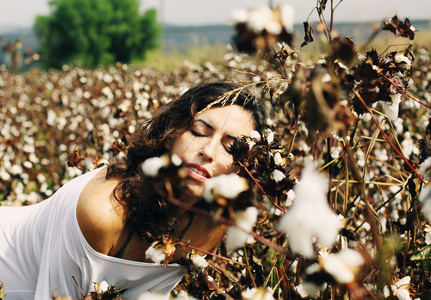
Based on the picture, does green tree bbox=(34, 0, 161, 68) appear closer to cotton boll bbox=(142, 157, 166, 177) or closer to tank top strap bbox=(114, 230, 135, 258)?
tank top strap bbox=(114, 230, 135, 258)

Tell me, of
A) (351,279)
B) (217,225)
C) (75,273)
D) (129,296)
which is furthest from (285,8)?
(129,296)

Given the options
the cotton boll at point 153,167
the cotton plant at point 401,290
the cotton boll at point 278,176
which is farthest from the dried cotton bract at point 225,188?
the cotton plant at point 401,290

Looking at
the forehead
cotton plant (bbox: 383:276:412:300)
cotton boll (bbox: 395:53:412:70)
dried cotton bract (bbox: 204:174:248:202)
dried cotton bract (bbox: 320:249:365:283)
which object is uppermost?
cotton boll (bbox: 395:53:412:70)

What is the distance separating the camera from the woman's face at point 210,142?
1178 millimetres

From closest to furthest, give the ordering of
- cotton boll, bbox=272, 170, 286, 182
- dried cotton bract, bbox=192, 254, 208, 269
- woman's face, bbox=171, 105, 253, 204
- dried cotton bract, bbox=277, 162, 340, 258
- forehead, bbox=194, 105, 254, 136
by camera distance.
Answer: dried cotton bract, bbox=277, 162, 340, 258
cotton boll, bbox=272, 170, 286, 182
dried cotton bract, bbox=192, 254, 208, 269
woman's face, bbox=171, 105, 253, 204
forehead, bbox=194, 105, 254, 136

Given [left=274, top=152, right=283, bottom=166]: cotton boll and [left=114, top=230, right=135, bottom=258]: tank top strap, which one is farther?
[left=114, top=230, right=135, bottom=258]: tank top strap

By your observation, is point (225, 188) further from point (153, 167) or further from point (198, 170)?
point (198, 170)

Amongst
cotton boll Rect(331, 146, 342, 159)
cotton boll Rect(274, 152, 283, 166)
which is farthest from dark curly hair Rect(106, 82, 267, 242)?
cotton boll Rect(274, 152, 283, 166)

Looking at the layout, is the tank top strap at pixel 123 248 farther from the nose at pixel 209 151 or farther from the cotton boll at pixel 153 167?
the cotton boll at pixel 153 167

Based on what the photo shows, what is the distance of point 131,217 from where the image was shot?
4.57ft

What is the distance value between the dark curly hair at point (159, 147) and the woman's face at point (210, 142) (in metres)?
0.04

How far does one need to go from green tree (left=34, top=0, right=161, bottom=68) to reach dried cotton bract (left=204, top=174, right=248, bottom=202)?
764 inches

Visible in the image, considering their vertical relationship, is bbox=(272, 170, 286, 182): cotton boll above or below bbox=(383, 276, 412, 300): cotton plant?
→ above

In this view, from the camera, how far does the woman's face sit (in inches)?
46.4
